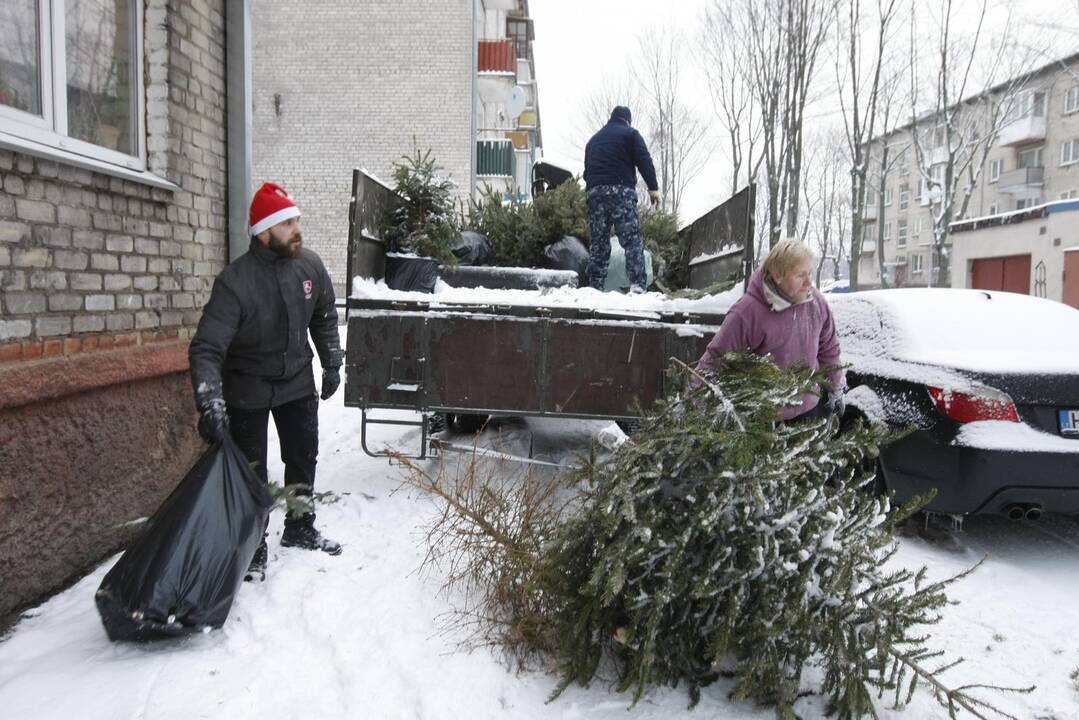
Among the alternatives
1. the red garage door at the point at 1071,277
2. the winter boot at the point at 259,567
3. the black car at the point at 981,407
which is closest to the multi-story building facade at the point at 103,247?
the winter boot at the point at 259,567

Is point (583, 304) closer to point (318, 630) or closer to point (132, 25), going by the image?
point (318, 630)

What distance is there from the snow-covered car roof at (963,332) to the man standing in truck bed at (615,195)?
5.62 feet

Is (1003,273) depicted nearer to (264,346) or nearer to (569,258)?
(569,258)

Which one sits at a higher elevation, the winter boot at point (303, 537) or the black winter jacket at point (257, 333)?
the black winter jacket at point (257, 333)

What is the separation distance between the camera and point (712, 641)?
236cm

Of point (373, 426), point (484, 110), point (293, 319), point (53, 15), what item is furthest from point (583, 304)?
point (484, 110)

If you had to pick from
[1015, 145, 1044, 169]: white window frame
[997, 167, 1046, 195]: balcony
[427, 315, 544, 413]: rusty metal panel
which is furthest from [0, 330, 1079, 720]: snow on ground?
[1015, 145, 1044, 169]: white window frame

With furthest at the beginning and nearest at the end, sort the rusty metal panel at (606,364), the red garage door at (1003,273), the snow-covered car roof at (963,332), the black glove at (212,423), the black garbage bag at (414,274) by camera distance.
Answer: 1. the red garage door at (1003,273)
2. the black garbage bag at (414,274)
3. the rusty metal panel at (606,364)
4. the snow-covered car roof at (963,332)
5. the black glove at (212,423)

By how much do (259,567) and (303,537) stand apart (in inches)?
14.4

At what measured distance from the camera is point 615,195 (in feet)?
18.8

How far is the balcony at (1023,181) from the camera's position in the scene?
38781mm

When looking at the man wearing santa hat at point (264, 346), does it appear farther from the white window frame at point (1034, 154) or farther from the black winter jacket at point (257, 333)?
the white window frame at point (1034, 154)

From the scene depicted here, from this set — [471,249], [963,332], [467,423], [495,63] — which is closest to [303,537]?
[467,423]

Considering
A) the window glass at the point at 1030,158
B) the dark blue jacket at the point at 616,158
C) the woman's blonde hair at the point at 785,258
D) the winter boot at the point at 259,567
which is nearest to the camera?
the woman's blonde hair at the point at 785,258
